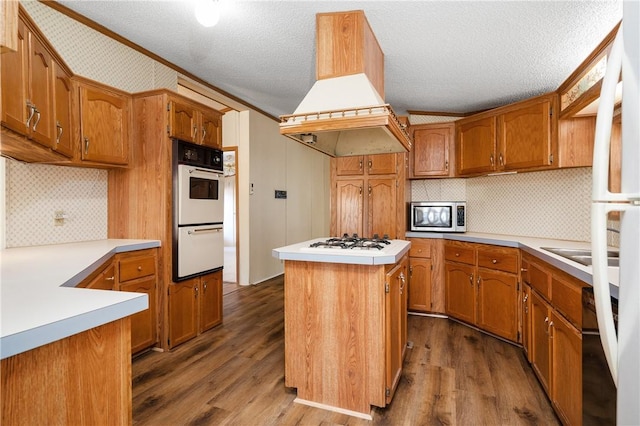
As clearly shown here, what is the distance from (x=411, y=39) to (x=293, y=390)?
2.71 m

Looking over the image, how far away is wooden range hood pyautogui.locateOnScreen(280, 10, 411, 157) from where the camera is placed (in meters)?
1.95

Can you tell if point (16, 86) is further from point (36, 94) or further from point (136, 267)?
point (136, 267)

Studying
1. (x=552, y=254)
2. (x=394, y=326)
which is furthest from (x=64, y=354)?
(x=552, y=254)

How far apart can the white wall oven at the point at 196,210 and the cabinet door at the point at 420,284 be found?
6.82 ft

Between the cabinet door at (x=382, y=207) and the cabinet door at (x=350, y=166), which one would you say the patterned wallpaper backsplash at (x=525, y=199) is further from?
the cabinet door at (x=350, y=166)

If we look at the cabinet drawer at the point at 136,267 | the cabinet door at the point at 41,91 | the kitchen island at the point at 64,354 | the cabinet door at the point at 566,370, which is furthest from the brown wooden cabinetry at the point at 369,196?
the kitchen island at the point at 64,354

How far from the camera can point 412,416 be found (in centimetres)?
185

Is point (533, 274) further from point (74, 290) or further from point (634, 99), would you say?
point (74, 290)

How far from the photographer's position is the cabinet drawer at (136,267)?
239 centimetres

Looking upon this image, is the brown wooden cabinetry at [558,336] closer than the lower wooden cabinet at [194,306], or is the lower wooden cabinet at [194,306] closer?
the brown wooden cabinetry at [558,336]

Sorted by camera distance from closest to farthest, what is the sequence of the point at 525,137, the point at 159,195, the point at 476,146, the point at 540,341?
the point at 540,341, the point at 159,195, the point at 525,137, the point at 476,146

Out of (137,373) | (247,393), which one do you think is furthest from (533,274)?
(137,373)

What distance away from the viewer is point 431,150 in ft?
12.6

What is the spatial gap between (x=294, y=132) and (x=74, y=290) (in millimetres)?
1434
